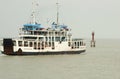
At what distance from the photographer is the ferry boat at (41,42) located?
2913 inches

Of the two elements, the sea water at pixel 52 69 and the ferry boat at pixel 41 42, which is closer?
the sea water at pixel 52 69

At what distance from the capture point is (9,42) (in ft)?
242

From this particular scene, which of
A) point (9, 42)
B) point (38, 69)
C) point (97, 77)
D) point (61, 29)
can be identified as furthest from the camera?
point (61, 29)

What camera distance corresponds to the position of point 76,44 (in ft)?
268

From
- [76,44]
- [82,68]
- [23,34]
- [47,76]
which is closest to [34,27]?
[23,34]

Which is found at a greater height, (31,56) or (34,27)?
(34,27)

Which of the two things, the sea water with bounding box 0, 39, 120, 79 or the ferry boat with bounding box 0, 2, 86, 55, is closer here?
the sea water with bounding box 0, 39, 120, 79

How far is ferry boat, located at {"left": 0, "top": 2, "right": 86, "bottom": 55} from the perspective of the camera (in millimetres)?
74000

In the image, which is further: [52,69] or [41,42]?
[41,42]

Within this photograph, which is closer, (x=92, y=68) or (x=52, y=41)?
(x=92, y=68)

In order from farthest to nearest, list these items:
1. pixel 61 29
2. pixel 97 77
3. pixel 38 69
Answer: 1. pixel 61 29
2. pixel 38 69
3. pixel 97 77

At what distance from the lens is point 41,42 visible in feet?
251

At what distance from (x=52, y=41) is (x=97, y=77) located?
29.2 m

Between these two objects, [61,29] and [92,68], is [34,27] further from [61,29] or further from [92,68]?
[92,68]
